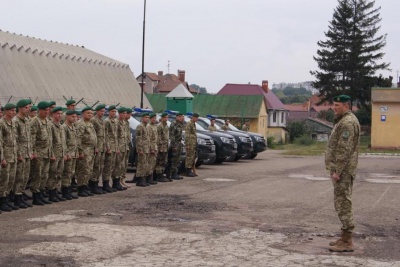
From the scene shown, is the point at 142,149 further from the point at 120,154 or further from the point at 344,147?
the point at 344,147

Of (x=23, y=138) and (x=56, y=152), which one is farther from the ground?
(x=23, y=138)

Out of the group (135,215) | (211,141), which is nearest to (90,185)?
(135,215)

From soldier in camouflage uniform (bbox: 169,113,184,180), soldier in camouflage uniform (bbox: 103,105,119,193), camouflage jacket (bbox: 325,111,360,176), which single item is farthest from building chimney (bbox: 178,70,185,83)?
camouflage jacket (bbox: 325,111,360,176)

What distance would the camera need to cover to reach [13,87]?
1010 inches

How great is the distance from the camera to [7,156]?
11305mm

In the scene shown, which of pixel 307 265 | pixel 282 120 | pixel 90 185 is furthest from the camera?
pixel 282 120

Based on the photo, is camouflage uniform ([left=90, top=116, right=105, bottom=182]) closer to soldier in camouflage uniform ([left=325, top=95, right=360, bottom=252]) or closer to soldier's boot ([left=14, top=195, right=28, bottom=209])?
soldier's boot ([left=14, top=195, right=28, bottom=209])

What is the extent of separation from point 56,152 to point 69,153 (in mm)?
452

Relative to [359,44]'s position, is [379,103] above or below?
below

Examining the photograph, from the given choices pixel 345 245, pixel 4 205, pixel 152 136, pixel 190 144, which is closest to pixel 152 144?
pixel 152 136

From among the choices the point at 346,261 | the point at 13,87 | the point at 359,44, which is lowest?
the point at 346,261

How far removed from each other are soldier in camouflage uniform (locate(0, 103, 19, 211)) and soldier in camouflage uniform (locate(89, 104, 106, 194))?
270cm

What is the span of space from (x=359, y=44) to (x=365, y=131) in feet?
34.4

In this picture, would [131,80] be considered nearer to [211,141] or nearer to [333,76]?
[211,141]
